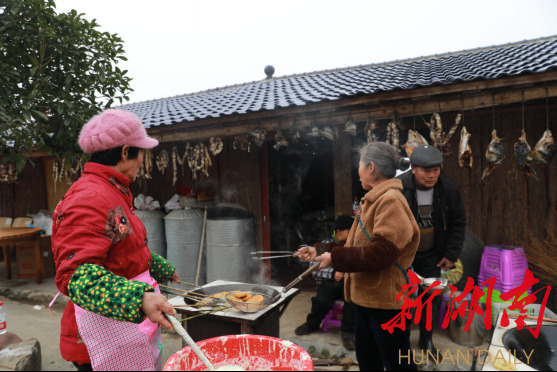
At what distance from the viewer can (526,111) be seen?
17.8 feet

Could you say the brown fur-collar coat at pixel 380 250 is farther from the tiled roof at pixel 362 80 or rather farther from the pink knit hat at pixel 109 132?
the tiled roof at pixel 362 80

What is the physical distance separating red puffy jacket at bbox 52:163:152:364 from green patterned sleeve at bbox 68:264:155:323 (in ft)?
0.21

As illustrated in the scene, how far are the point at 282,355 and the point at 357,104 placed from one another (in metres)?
4.25

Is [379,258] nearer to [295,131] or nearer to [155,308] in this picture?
[155,308]

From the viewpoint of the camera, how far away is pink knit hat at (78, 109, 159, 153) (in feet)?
6.19

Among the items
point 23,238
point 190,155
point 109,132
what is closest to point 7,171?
point 23,238

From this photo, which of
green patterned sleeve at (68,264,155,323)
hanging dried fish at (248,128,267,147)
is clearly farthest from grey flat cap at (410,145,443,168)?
green patterned sleeve at (68,264,155,323)

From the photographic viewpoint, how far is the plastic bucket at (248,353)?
170 cm

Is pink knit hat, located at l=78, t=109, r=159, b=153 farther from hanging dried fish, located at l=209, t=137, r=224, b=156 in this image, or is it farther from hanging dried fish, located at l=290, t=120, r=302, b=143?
hanging dried fish, located at l=209, t=137, r=224, b=156

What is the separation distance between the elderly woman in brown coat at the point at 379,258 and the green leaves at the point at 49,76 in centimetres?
375

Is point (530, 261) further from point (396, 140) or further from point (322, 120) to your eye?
point (322, 120)

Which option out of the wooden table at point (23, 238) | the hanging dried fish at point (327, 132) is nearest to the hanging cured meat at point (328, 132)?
the hanging dried fish at point (327, 132)

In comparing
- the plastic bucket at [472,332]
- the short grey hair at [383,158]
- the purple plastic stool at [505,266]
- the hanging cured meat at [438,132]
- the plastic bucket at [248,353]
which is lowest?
the plastic bucket at [472,332]

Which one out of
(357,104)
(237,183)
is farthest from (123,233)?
(237,183)
